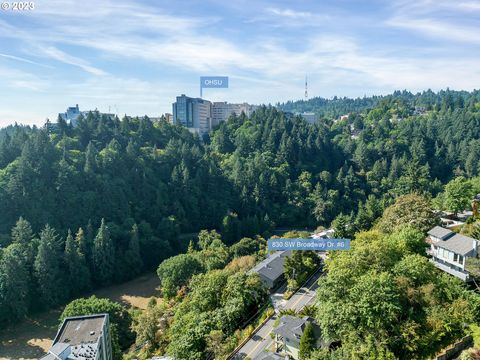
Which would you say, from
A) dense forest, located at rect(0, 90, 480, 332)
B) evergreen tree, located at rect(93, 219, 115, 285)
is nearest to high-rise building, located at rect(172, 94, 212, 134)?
dense forest, located at rect(0, 90, 480, 332)

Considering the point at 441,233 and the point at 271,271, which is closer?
the point at 441,233

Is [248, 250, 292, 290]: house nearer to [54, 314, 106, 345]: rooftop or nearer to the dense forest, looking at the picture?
the dense forest

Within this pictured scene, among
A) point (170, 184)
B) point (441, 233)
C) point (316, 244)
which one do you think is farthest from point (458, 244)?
point (170, 184)

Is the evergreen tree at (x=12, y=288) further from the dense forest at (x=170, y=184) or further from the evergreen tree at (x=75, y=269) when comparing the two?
the evergreen tree at (x=75, y=269)

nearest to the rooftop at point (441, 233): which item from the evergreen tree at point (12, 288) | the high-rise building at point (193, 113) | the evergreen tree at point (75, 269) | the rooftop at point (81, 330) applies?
the rooftop at point (81, 330)

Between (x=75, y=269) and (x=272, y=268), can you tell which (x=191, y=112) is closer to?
(x=75, y=269)

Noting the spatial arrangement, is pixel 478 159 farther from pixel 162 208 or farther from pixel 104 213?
pixel 104 213

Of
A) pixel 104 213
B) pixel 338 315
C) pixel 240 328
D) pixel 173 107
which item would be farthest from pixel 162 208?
pixel 173 107
